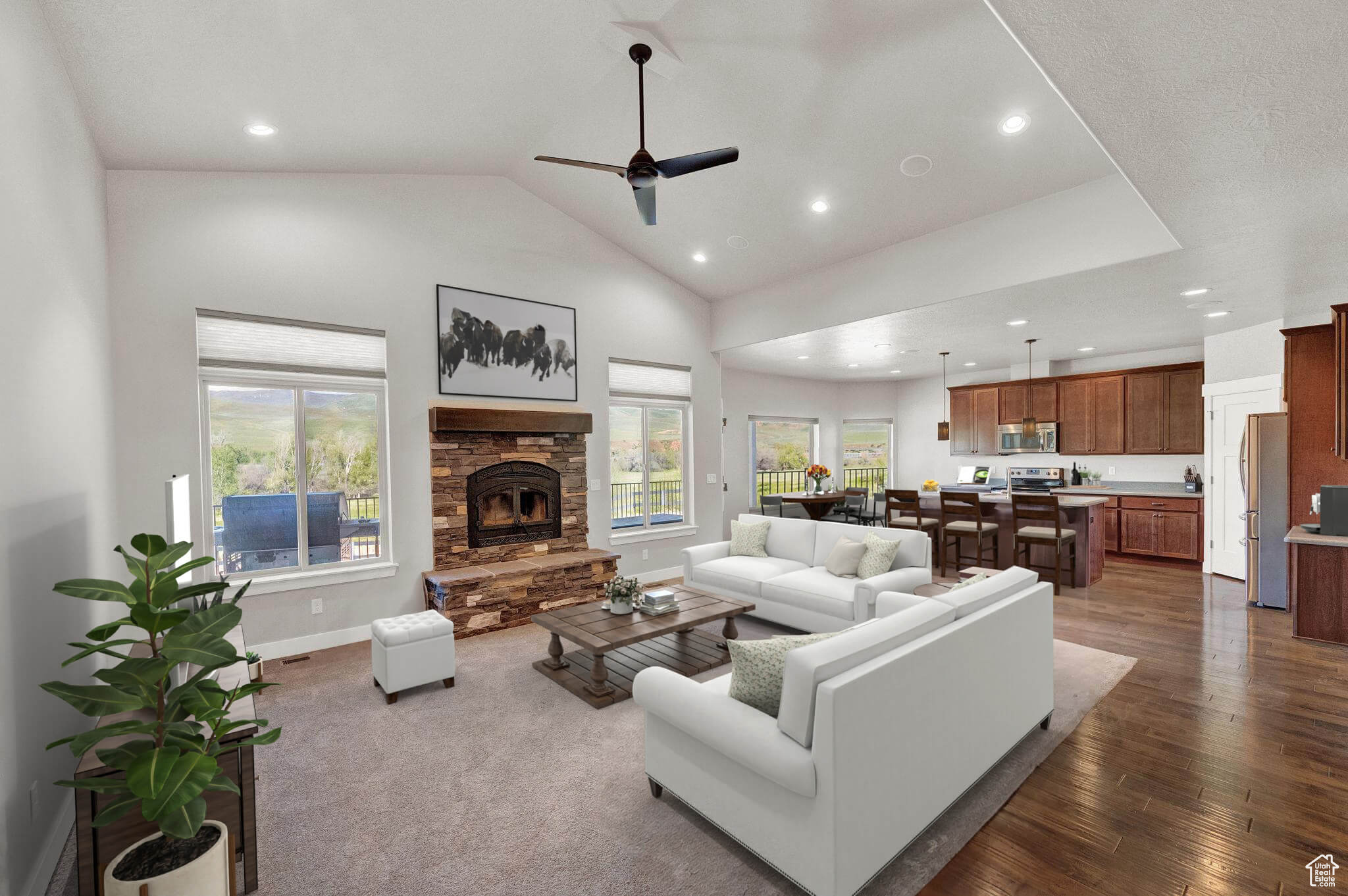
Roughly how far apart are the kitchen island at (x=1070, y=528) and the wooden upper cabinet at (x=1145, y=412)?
7.08 feet

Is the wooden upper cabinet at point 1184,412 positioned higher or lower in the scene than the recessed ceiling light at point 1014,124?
lower

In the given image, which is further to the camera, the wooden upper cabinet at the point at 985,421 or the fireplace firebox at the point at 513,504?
the wooden upper cabinet at the point at 985,421

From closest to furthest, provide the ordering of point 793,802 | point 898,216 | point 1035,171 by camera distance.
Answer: point 793,802, point 1035,171, point 898,216

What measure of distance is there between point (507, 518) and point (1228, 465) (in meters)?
7.42

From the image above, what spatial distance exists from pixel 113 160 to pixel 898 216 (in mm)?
5541

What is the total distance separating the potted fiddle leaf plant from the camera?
61.8 inches

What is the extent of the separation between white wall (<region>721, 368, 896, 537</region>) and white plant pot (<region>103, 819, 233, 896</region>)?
23.9 ft

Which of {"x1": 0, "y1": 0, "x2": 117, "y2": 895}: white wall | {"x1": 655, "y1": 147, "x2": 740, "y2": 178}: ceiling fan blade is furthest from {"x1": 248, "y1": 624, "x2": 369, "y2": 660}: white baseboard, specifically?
{"x1": 655, "y1": 147, "x2": 740, "y2": 178}: ceiling fan blade

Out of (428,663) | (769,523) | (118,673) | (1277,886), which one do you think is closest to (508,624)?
(428,663)

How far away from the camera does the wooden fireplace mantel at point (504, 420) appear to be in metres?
5.02

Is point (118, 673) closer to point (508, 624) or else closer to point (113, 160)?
point (508, 624)

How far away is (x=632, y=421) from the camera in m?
6.76

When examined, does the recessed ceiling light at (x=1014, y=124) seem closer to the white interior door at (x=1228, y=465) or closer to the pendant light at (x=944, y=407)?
the white interior door at (x=1228, y=465)

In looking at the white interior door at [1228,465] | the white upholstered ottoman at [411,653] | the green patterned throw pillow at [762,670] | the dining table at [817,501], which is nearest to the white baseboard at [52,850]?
the white upholstered ottoman at [411,653]
